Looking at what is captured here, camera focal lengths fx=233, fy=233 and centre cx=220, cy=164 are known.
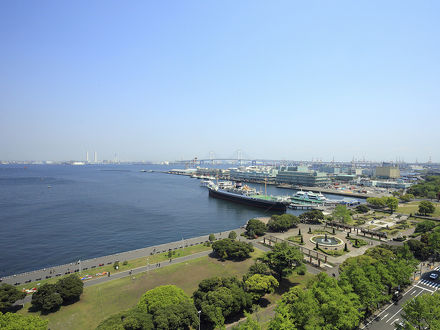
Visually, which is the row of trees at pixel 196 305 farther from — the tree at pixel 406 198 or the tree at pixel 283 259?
the tree at pixel 406 198

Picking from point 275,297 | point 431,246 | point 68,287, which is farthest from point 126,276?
point 431,246

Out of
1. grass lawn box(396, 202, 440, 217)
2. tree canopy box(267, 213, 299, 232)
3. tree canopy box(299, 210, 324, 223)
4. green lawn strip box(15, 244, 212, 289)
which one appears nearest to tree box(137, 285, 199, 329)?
green lawn strip box(15, 244, 212, 289)

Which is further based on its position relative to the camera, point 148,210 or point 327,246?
point 148,210

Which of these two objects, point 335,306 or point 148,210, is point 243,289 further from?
point 148,210

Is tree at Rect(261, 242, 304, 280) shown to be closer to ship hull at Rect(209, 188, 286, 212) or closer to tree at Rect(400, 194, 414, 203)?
ship hull at Rect(209, 188, 286, 212)

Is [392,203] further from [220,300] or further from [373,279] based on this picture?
[220,300]

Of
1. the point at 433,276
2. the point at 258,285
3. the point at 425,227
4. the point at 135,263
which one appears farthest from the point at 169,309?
the point at 425,227
